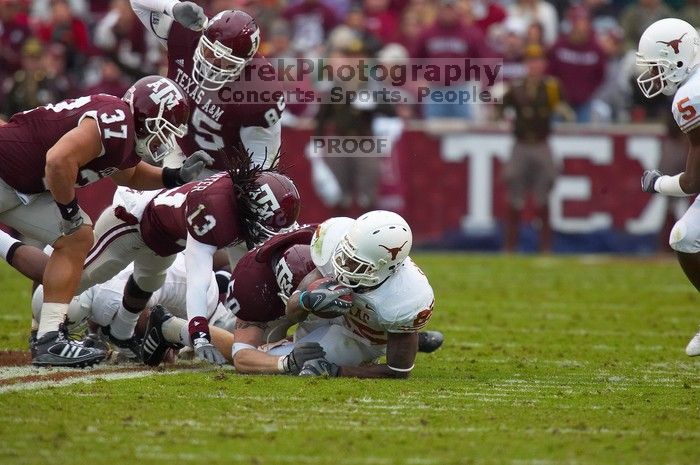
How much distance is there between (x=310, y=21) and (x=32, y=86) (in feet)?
10.1

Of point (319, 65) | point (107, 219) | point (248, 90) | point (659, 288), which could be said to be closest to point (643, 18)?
point (319, 65)

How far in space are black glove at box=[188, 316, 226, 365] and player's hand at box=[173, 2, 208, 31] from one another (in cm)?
191

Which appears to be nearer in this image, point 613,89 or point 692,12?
point 692,12

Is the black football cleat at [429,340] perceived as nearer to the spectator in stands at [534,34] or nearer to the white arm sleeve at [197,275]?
the white arm sleeve at [197,275]

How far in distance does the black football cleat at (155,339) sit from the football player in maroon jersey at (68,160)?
0.86 ft

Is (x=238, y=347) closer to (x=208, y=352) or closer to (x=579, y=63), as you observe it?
(x=208, y=352)

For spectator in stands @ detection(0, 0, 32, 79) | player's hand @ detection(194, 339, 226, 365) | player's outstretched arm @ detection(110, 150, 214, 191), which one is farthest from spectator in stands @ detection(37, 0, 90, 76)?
player's hand @ detection(194, 339, 226, 365)

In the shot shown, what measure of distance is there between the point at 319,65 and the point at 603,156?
2.93 meters

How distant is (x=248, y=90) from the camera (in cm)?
679

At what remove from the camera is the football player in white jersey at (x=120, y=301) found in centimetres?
595

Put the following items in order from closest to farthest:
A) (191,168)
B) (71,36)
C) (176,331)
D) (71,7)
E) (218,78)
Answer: (176,331) < (191,168) < (218,78) < (71,36) < (71,7)

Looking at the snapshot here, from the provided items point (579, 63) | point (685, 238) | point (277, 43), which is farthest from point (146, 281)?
point (579, 63)

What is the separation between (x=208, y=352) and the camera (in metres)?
5.28

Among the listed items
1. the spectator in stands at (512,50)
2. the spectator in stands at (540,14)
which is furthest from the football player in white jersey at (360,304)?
the spectator in stands at (540,14)
